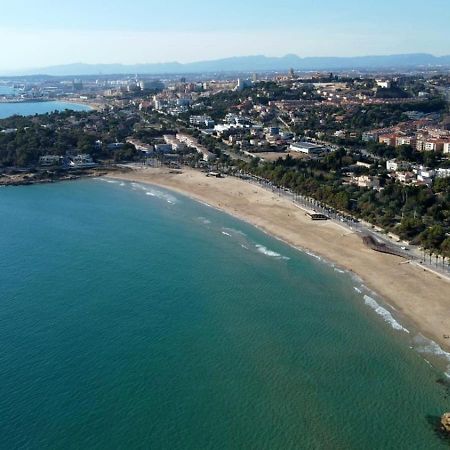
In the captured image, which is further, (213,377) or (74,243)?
(74,243)

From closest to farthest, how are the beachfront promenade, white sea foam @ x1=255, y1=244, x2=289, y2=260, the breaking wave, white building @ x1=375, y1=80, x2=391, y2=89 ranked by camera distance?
the beachfront promenade < white sea foam @ x1=255, y1=244, x2=289, y2=260 < the breaking wave < white building @ x1=375, y1=80, x2=391, y2=89

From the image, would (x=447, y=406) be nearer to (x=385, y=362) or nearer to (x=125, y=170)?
(x=385, y=362)

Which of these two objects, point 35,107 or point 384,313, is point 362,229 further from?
point 35,107

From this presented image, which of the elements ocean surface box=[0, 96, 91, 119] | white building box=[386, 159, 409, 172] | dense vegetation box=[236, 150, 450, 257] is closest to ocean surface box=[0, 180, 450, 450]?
dense vegetation box=[236, 150, 450, 257]

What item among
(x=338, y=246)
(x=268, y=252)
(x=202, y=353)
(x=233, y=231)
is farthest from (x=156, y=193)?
(x=202, y=353)

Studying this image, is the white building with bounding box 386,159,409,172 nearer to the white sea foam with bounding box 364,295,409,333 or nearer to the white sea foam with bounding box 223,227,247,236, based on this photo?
the white sea foam with bounding box 223,227,247,236

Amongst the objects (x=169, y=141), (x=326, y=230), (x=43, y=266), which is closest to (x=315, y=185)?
(x=326, y=230)
